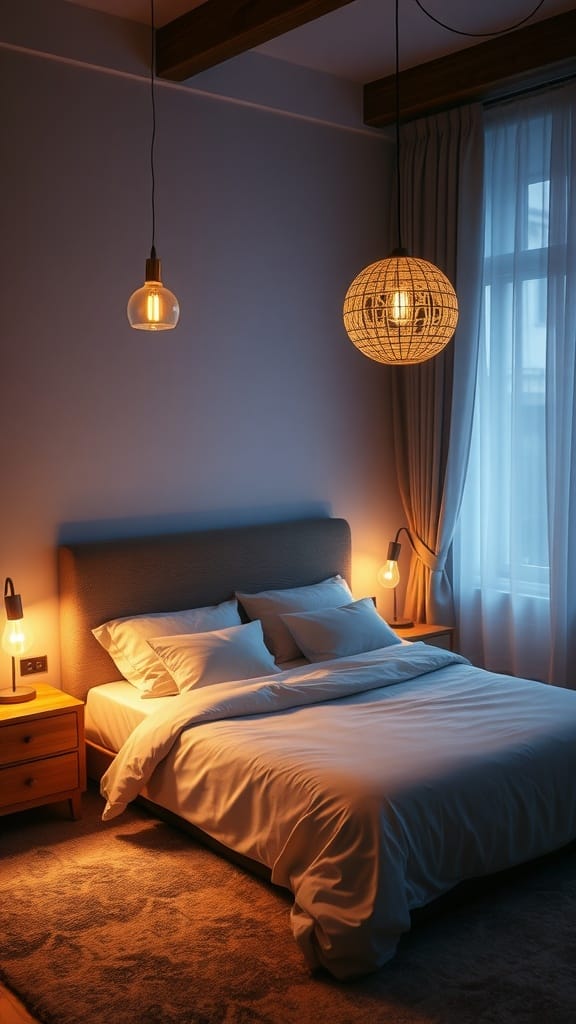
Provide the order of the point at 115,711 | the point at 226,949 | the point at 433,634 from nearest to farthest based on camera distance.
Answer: the point at 226,949
the point at 115,711
the point at 433,634

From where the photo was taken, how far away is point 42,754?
374cm

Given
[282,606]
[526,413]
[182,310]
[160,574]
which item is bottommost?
[282,606]

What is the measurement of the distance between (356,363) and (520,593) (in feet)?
4.86

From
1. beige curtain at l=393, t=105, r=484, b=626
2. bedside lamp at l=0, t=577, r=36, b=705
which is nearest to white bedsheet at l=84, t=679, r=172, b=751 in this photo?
bedside lamp at l=0, t=577, r=36, b=705

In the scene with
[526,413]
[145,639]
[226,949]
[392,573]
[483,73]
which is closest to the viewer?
[226,949]

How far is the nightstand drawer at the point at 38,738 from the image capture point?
12.0ft

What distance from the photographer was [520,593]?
4906 mm

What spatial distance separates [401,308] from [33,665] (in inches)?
83.2

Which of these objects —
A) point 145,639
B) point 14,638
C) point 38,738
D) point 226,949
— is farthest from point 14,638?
point 226,949

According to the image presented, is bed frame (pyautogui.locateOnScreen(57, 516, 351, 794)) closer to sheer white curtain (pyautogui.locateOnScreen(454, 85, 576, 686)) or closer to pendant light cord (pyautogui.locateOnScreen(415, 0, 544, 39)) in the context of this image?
sheer white curtain (pyautogui.locateOnScreen(454, 85, 576, 686))

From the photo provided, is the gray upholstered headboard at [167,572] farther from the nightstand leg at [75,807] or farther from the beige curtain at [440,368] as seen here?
the beige curtain at [440,368]

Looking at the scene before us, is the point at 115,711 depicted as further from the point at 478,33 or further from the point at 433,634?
the point at 478,33

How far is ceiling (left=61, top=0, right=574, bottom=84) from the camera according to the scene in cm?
409

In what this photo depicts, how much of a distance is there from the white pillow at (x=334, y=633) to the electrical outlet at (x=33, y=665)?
106cm
